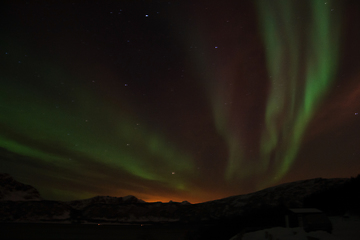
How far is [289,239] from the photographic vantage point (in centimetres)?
2014

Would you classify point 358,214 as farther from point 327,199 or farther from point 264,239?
point 327,199

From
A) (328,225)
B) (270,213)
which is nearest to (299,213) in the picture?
(328,225)

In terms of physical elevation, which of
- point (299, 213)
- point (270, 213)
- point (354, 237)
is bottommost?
point (354, 237)

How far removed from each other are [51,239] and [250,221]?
8676 centimetres

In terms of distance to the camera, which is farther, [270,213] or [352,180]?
[270,213]

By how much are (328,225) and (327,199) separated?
33094 mm

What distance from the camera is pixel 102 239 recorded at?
347 ft

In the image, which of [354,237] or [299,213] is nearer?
[354,237]

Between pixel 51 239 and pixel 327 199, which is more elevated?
pixel 327 199

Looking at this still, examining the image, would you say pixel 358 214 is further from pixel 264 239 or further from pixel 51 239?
pixel 51 239

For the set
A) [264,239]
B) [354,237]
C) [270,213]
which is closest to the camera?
[354,237]

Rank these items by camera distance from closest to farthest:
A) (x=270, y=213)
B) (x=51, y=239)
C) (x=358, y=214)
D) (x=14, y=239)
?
(x=358, y=214) < (x=270, y=213) < (x=14, y=239) < (x=51, y=239)

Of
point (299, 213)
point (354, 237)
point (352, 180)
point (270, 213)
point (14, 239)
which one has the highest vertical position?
point (352, 180)

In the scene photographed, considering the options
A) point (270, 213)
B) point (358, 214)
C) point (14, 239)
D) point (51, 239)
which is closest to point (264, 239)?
point (358, 214)
